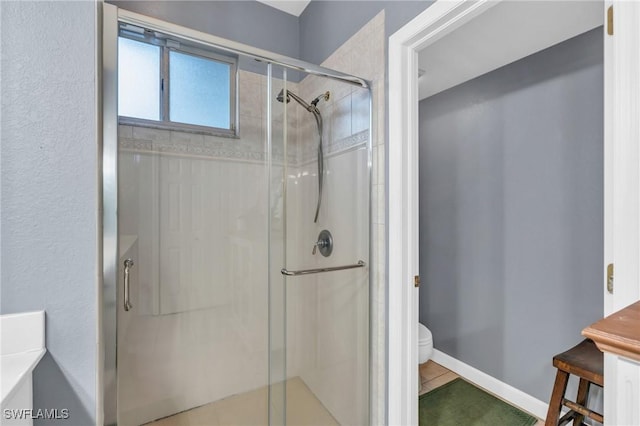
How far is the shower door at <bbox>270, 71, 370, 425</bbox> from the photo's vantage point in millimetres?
1537

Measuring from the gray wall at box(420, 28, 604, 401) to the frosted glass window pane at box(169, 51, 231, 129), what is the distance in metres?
1.74

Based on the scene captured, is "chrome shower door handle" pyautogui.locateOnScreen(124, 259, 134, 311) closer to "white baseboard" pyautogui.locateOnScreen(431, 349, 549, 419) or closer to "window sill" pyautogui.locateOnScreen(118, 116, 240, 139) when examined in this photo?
"window sill" pyautogui.locateOnScreen(118, 116, 240, 139)

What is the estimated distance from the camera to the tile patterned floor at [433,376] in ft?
7.01

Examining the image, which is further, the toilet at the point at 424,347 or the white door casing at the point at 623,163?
the toilet at the point at 424,347

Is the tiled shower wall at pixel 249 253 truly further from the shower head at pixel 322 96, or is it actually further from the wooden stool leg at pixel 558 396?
the wooden stool leg at pixel 558 396

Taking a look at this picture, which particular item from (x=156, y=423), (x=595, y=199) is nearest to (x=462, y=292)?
(x=595, y=199)

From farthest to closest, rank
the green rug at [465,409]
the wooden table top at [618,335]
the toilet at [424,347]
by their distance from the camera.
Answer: the toilet at [424,347], the green rug at [465,409], the wooden table top at [618,335]

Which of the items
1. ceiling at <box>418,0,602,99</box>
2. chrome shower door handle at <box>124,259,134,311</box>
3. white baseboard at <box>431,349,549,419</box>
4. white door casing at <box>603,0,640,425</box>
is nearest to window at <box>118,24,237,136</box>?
chrome shower door handle at <box>124,259,134,311</box>

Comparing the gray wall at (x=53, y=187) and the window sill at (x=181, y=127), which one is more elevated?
the window sill at (x=181, y=127)

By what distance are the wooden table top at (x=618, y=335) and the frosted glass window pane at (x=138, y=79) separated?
5.08ft

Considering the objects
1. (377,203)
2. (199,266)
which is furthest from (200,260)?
(377,203)

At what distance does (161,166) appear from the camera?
1.52 metres

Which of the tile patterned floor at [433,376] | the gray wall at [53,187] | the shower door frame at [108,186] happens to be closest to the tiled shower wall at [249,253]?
the shower door frame at [108,186]

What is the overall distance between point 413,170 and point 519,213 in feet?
3.53
